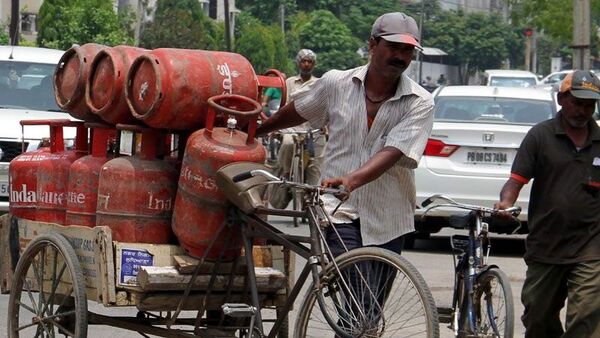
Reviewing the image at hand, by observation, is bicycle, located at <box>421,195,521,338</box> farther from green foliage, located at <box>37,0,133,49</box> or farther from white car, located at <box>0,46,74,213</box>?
green foliage, located at <box>37,0,133,49</box>

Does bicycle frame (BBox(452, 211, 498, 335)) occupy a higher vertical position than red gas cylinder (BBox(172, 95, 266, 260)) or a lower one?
lower

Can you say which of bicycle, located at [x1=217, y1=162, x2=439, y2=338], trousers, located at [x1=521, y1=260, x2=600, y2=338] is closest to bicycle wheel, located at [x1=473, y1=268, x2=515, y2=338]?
trousers, located at [x1=521, y1=260, x2=600, y2=338]

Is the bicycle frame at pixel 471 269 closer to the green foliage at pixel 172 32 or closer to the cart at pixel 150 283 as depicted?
the cart at pixel 150 283

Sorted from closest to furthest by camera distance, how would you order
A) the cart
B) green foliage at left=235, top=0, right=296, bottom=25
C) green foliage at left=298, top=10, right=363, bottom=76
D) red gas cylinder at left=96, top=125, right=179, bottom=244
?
the cart, red gas cylinder at left=96, top=125, right=179, bottom=244, green foliage at left=298, top=10, right=363, bottom=76, green foliage at left=235, top=0, right=296, bottom=25

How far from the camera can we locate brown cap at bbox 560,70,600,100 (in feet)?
21.3

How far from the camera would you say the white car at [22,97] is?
13117 millimetres

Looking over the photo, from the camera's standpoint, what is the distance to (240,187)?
5.85 m

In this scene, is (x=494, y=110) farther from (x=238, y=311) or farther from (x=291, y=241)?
(x=238, y=311)

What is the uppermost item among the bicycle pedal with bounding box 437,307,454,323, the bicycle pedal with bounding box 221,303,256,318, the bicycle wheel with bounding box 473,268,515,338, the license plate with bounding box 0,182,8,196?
the bicycle pedal with bounding box 221,303,256,318

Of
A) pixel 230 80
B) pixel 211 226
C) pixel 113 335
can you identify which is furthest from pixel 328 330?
pixel 113 335

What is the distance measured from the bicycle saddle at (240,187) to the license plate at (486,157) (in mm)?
7048

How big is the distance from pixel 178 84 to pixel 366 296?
52.5 inches

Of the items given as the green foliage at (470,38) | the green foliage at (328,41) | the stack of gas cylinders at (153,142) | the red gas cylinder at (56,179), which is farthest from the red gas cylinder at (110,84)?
the green foliage at (470,38)

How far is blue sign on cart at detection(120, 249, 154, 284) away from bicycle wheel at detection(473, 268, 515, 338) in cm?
175
